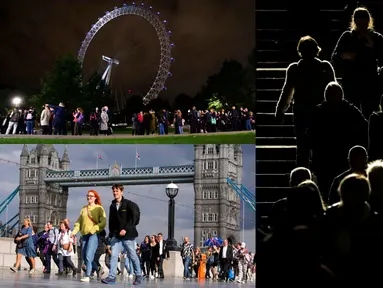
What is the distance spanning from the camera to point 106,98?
74.6ft

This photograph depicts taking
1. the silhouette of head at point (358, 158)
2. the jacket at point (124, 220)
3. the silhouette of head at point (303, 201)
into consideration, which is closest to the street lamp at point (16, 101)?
the jacket at point (124, 220)

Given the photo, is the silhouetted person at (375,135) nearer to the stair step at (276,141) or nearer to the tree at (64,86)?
the stair step at (276,141)

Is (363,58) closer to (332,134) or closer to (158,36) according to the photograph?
(332,134)

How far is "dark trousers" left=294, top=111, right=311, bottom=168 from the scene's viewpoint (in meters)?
7.88

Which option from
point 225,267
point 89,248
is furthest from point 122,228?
point 225,267

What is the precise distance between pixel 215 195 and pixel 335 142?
39.0 meters

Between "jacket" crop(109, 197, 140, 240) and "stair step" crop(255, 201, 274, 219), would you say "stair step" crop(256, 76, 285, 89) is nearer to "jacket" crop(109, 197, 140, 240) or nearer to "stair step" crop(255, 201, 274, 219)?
"stair step" crop(255, 201, 274, 219)

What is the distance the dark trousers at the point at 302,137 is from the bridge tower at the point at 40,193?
103 feet

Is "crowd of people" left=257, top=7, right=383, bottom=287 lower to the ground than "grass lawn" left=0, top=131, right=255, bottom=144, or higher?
lower

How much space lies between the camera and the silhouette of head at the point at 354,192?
4.41 m

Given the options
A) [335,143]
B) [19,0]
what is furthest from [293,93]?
[19,0]

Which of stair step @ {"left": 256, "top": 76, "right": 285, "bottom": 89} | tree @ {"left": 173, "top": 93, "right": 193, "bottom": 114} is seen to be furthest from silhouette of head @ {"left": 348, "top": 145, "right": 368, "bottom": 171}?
tree @ {"left": 173, "top": 93, "right": 193, "bottom": 114}

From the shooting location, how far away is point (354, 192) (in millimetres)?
4418

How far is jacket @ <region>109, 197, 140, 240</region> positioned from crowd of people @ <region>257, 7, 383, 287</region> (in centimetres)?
285
